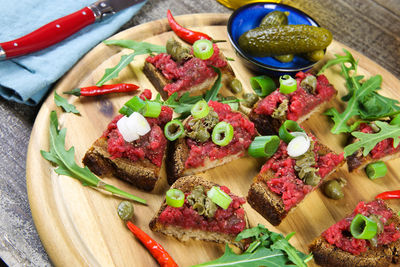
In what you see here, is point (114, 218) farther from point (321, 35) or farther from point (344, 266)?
point (321, 35)

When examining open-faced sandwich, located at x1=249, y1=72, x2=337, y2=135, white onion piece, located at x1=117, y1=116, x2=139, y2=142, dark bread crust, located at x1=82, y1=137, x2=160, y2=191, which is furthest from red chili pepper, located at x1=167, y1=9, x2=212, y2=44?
dark bread crust, located at x1=82, y1=137, x2=160, y2=191

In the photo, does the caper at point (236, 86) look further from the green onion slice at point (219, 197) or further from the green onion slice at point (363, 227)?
the green onion slice at point (363, 227)


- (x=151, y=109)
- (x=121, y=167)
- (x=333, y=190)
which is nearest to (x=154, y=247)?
(x=121, y=167)

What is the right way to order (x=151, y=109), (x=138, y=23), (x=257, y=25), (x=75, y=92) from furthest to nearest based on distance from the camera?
1. (x=138, y=23)
2. (x=257, y=25)
3. (x=75, y=92)
4. (x=151, y=109)

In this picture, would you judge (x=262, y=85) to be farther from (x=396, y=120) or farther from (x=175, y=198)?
(x=175, y=198)

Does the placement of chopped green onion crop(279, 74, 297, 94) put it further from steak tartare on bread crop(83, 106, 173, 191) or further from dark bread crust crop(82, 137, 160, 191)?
dark bread crust crop(82, 137, 160, 191)

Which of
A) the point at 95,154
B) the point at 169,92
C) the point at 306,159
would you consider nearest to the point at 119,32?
the point at 169,92
